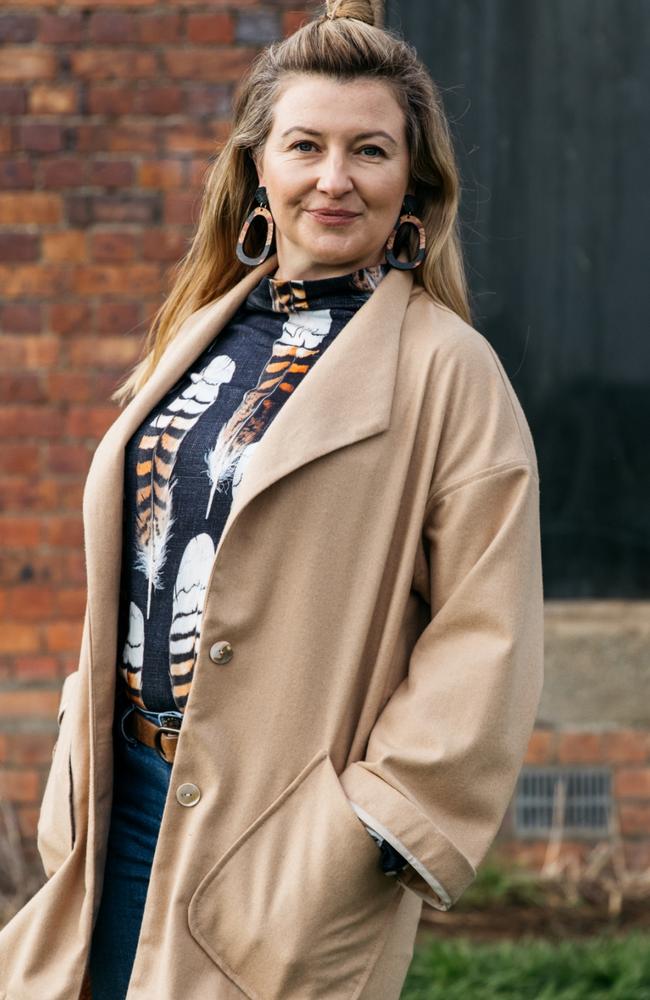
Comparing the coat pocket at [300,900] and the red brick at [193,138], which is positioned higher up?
the red brick at [193,138]

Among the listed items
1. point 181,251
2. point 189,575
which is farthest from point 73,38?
point 189,575

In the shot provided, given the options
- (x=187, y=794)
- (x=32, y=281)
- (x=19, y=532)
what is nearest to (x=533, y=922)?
(x=19, y=532)

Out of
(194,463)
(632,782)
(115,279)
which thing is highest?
(194,463)

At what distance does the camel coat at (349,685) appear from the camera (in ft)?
6.78

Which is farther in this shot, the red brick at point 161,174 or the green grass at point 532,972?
the red brick at point 161,174

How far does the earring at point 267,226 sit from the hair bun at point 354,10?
33 centimetres

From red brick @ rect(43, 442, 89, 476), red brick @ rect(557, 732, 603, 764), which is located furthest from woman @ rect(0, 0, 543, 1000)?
red brick @ rect(557, 732, 603, 764)

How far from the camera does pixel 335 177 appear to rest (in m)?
2.19

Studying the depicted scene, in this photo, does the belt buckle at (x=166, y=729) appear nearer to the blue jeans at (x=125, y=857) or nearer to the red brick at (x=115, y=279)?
the blue jeans at (x=125, y=857)

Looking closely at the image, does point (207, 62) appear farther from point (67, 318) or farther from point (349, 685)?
point (349, 685)

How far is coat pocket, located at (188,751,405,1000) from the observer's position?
205cm

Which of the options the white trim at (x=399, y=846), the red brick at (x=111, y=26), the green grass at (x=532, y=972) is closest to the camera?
the white trim at (x=399, y=846)

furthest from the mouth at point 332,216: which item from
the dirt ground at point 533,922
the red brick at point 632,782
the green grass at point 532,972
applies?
the red brick at point 632,782

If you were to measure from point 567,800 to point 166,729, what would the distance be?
2.40 meters
